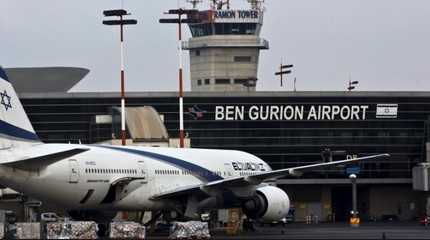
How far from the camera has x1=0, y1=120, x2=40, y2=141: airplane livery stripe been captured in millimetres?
45031

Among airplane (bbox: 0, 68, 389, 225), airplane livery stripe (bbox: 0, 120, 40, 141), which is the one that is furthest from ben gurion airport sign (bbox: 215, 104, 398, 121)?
airplane livery stripe (bbox: 0, 120, 40, 141)

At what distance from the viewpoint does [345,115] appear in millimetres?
98500

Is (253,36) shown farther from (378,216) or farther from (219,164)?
(219,164)

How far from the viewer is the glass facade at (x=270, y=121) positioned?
321 feet

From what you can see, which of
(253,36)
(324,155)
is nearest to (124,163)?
(324,155)

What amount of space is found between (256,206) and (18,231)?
42.3 ft

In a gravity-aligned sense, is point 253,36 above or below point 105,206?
above

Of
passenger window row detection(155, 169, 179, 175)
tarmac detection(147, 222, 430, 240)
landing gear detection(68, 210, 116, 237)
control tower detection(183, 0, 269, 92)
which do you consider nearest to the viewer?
tarmac detection(147, 222, 430, 240)

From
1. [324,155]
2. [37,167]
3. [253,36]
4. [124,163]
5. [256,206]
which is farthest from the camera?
[253,36]

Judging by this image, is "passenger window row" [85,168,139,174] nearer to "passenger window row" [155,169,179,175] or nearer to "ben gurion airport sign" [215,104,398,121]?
"passenger window row" [155,169,179,175]

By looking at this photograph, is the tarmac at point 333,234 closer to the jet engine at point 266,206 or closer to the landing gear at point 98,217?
the jet engine at point 266,206

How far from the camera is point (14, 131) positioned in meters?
45.4

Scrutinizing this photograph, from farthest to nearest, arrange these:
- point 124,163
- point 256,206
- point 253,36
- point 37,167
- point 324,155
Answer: point 253,36, point 324,155, point 256,206, point 124,163, point 37,167

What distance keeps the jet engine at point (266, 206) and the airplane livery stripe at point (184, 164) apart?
106 inches
